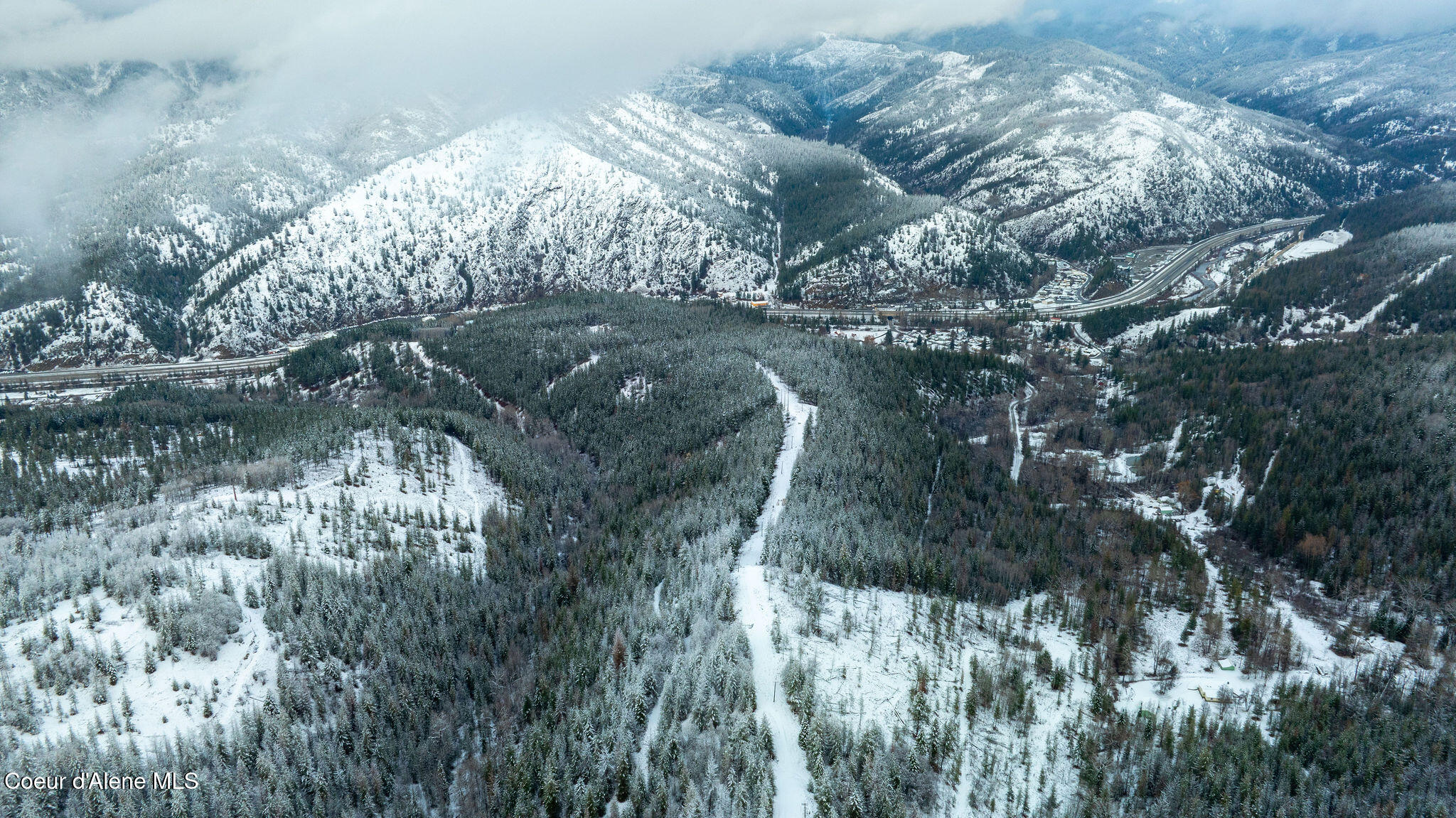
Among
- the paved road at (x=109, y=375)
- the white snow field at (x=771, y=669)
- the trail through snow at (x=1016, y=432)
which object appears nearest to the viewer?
the white snow field at (x=771, y=669)

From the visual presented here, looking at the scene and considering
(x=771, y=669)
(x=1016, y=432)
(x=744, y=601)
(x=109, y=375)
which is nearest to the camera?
(x=771, y=669)

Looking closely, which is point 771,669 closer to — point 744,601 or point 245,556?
point 744,601

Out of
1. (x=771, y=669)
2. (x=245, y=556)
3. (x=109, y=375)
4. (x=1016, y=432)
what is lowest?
(x=771, y=669)

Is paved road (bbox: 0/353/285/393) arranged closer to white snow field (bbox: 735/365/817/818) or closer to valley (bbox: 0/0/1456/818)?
valley (bbox: 0/0/1456/818)

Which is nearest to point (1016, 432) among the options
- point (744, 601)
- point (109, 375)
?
point (744, 601)

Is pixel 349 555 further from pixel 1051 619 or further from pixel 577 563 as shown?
pixel 1051 619

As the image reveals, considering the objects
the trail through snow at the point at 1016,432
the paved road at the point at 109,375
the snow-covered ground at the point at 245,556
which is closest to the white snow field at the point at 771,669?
the snow-covered ground at the point at 245,556

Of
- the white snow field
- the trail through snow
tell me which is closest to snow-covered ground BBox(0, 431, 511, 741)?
the white snow field

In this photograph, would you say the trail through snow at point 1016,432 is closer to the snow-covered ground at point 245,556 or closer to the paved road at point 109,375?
the snow-covered ground at point 245,556
